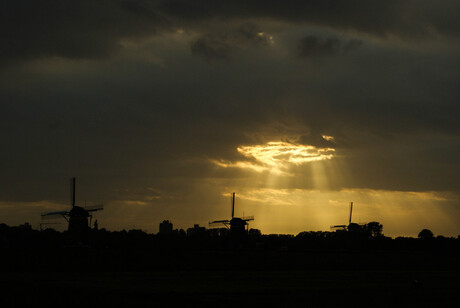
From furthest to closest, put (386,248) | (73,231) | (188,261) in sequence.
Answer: (386,248), (73,231), (188,261)

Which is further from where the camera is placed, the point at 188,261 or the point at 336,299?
the point at 188,261

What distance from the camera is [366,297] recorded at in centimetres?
4319

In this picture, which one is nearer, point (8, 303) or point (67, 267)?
point (8, 303)

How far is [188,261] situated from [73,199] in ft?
301

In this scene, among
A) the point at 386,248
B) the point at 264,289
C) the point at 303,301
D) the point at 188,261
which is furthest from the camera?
the point at 386,248

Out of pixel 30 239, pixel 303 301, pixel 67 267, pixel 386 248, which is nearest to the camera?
pixel 303 301

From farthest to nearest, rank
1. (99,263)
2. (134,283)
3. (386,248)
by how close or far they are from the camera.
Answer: (386,248) < (99,263) < (134,283)

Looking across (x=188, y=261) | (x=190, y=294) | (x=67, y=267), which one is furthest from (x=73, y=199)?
(x=190, y=294)

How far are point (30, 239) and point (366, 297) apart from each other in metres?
153

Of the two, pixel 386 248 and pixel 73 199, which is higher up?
pixel 73 199

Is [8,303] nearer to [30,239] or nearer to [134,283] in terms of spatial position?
[134,283]

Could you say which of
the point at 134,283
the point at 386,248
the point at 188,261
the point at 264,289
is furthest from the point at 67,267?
the point at 386,248

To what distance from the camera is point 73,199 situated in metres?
181

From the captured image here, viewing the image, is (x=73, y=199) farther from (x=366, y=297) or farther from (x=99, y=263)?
(x=366, y=297)
